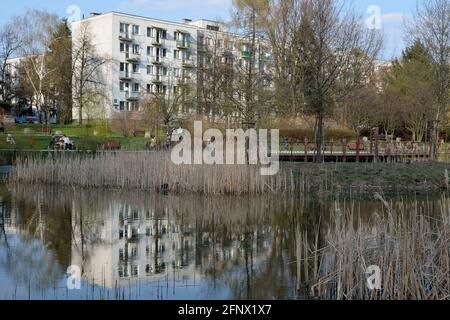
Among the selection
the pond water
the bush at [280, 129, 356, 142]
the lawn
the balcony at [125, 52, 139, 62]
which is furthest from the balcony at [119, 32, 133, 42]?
the pond water

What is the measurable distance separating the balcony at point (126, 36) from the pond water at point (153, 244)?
46.9 m

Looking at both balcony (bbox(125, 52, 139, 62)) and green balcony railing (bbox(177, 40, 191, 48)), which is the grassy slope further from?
green balcony railing (bbox(177, 40, 191, 48))

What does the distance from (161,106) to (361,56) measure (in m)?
16.3

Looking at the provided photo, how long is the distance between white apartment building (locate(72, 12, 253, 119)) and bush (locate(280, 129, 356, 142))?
23261 mm

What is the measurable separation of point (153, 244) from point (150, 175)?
759 centimetres

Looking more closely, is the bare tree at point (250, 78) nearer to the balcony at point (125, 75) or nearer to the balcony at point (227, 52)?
the balcony at point (227, 52)

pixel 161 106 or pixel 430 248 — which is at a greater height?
pixel 161 106

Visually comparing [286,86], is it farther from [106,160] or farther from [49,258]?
[49,258]

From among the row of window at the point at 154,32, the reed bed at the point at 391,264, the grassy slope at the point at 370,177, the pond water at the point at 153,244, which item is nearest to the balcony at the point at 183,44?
the row of window at the point at 154,32

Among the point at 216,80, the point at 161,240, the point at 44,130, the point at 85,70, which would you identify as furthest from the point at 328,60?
the point at 85,70

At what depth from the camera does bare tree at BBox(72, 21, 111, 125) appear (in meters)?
53.4
